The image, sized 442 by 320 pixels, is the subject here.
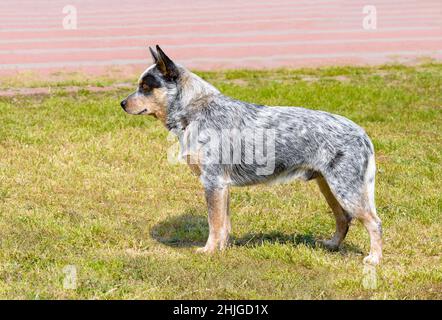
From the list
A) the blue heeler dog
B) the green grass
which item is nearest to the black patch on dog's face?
the blue heeler dog

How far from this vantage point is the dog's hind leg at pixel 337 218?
7.71 m

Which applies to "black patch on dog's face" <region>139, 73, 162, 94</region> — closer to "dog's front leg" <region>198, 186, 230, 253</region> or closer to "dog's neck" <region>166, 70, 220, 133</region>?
"dog's neck" <region>166, 70, 220, 133</region>

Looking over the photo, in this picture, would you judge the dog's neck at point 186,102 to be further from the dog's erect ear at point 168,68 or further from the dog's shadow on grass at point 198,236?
the dog's shadow on grass at point 198,236

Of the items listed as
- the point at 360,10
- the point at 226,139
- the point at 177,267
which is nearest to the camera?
the point at 177,267

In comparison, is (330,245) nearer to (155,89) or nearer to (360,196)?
(360,196)

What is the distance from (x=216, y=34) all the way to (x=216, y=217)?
43.1ft

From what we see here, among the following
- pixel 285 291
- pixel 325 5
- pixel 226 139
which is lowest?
pixel 285 291

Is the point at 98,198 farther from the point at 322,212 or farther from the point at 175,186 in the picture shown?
the point at 322,212

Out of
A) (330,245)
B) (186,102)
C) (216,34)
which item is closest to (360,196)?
(330,245)

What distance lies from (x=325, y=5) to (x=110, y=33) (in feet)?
24.5

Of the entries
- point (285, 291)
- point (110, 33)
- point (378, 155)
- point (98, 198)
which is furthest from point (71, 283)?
point (110, 33)

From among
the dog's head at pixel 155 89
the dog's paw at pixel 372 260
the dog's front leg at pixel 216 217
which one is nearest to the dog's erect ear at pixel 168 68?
the dog's head at pixel 155 89

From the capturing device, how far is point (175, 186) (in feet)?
31.6

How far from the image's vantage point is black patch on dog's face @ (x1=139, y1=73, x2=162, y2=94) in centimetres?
746
